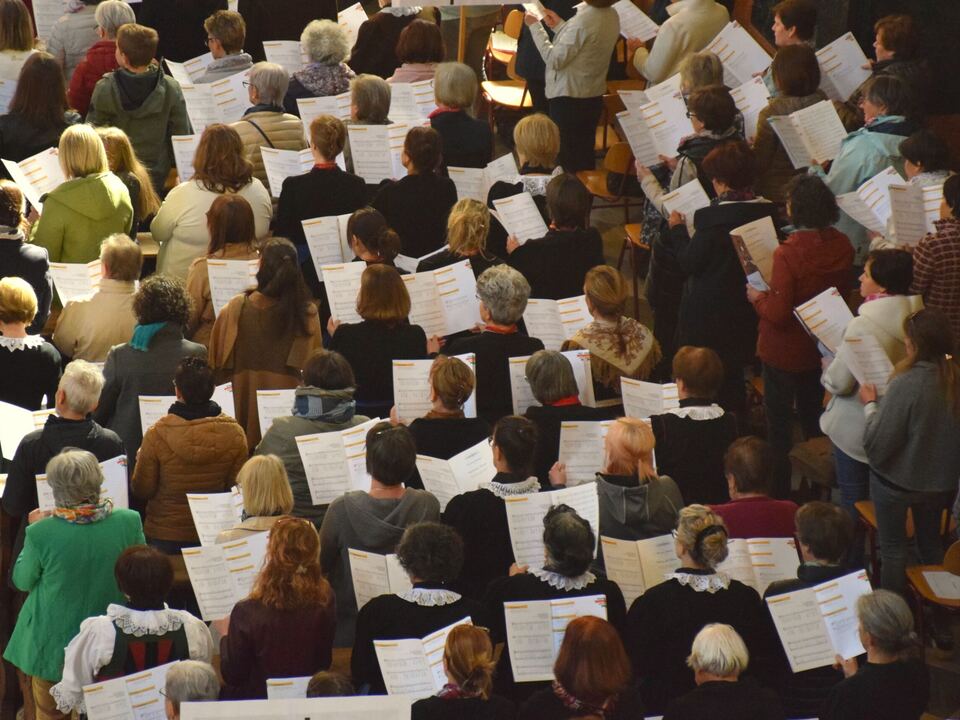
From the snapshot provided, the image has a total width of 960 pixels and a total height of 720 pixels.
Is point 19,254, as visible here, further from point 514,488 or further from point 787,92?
point 787,92

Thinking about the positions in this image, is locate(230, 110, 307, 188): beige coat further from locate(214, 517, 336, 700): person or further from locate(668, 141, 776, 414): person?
locate(214, 517, 336, 700): person

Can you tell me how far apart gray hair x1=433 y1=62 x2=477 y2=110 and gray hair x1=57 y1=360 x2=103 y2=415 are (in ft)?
11.7

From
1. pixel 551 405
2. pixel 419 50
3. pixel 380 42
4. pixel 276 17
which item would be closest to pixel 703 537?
pixel 551 405

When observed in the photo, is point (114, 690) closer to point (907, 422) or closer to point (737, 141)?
point (907, 422)

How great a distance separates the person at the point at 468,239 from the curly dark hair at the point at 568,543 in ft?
8.67

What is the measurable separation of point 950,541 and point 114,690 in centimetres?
434

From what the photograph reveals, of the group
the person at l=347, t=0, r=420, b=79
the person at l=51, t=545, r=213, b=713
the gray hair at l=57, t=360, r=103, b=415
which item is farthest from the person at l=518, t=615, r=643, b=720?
the person at l=347, t=0, r=420, b=79

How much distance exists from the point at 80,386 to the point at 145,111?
3564 mm

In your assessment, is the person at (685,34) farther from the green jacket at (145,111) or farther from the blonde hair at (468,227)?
the green jacket at (145,111)

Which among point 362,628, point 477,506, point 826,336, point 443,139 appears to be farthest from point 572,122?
point 362,628

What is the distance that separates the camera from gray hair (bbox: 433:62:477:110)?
8805mm

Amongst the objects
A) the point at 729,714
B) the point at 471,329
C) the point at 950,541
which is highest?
the point at 729,714

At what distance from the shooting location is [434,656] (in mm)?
4754

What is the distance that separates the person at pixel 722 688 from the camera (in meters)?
4.69
